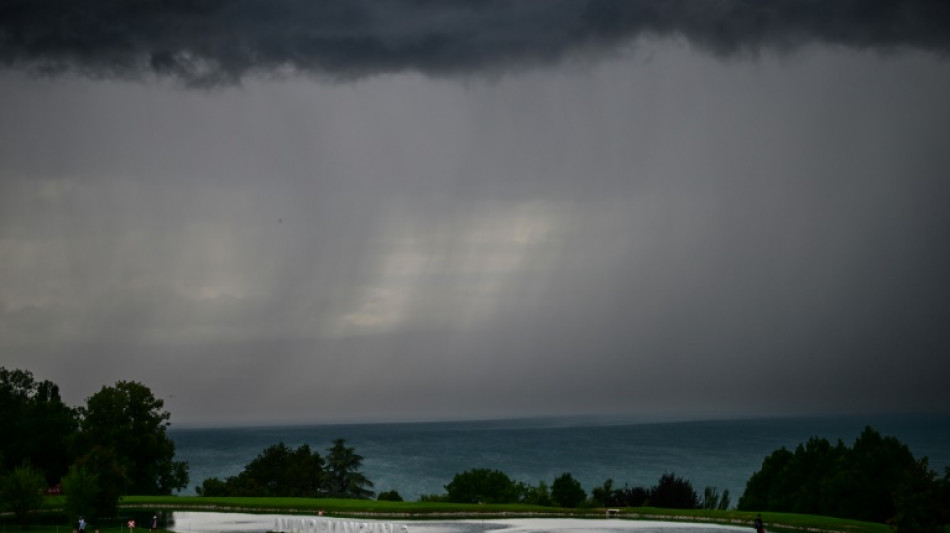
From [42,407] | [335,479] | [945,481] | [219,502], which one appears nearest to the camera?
[945,481]

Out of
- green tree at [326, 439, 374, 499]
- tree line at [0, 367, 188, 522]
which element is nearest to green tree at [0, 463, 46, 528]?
tree line at [0, 367, 188, 522]

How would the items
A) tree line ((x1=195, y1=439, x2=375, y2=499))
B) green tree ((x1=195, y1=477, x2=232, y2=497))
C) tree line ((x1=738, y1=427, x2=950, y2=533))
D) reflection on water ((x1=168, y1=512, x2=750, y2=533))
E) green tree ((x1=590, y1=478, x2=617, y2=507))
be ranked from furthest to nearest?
tree line ((x1=195, y1=439, x2=375, y2=499)) < green tree ((x1=195, y1=477, x2=232, y2=497)) < green tree ((x1=590, y1=478, x2=617, y2=507)) < reflection on water ((x1=168, y1=512, x2=750, y2=533)) < tree line ((x1=738, y1=427, x2=950, y2=533))

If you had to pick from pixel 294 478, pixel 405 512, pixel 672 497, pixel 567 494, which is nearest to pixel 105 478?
pixel 405 512

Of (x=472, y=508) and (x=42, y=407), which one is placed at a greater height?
(x=42, y=407)

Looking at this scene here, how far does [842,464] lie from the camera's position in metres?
67.2

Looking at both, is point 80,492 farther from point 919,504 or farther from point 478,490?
point 919,504

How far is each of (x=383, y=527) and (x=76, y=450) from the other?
41295mm

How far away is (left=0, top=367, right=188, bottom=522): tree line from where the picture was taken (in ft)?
217

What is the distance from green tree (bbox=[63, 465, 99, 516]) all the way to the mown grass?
151 cm

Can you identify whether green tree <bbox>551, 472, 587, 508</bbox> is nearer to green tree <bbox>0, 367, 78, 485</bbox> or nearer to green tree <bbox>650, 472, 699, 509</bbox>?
green tree <bbox>650, 472, 699, 509</bbox>

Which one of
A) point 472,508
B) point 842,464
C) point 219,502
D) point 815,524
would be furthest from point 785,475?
point 219,502

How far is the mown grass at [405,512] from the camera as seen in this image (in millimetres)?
61594

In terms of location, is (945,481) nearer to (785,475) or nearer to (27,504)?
(785,475)

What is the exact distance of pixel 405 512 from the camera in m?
71.2
